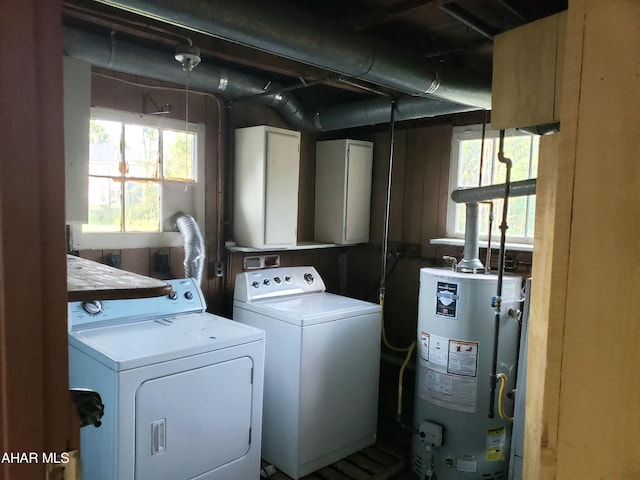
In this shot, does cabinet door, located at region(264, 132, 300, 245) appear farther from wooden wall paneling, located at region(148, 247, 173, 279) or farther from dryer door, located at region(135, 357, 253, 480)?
dryer door, located at region(135, 357, 253, 480)

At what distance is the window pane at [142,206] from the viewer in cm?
267

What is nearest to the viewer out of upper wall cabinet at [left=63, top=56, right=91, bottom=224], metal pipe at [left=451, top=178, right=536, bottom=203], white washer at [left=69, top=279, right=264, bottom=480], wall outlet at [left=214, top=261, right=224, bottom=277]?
upper wall cabinet at [left=63, top=56, right=91, bottom=224]

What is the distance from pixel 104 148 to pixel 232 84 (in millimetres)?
801

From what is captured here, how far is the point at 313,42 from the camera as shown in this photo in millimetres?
1771

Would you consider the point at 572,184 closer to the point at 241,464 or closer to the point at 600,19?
the point at 600,19

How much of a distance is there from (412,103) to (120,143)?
5.56 feet

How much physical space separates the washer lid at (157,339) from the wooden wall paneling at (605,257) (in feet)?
5.37

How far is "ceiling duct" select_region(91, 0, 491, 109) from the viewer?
4.86 ft

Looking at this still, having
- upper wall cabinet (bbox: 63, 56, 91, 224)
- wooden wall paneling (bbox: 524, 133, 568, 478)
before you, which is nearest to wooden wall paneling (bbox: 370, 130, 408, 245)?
wooden wall paneling (bbox: 524, 133, 568, 478)

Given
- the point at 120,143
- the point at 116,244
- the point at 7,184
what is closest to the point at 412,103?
the point at 120,143

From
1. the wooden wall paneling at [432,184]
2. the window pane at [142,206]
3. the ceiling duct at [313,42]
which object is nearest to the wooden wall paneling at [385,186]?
the wooden wall paneling at [432,184]

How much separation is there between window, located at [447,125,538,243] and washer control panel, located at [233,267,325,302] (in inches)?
40.5

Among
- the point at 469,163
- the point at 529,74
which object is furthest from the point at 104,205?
the point at 469,163

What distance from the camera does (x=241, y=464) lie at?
7.61 feet
